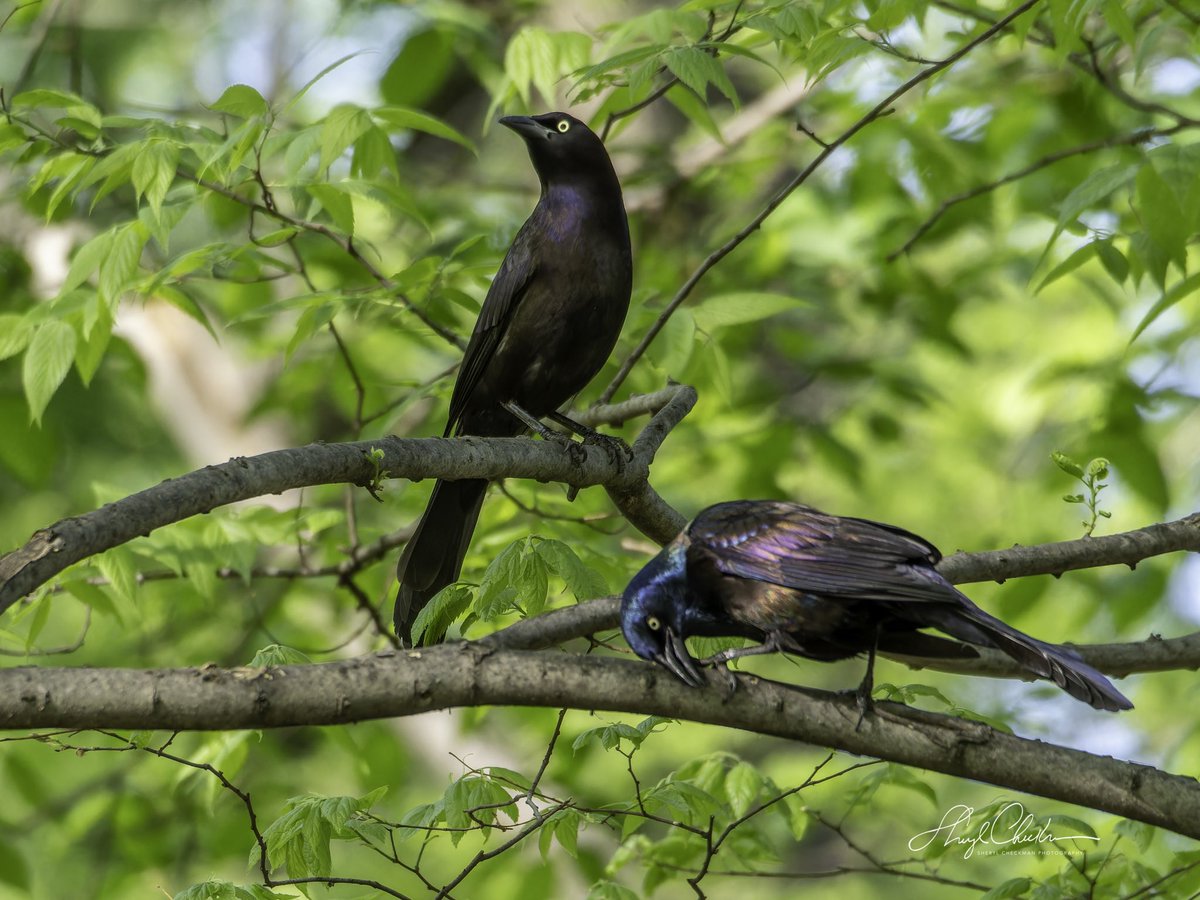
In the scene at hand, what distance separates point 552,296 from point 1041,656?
2.20 metres

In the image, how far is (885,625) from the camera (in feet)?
8.24

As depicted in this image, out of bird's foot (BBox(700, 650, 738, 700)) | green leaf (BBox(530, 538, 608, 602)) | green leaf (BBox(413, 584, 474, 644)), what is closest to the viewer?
bird's foot (BBox(700, 650, 738, 700))

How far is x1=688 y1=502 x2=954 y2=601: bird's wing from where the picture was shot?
2.35 meters

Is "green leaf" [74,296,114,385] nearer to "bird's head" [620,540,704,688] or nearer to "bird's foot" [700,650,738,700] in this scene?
"bird's head" [620,540,704,688]

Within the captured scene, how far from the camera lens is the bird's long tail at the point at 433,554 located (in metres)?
3.65

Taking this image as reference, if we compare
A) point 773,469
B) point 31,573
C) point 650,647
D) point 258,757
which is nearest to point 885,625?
point 650,647

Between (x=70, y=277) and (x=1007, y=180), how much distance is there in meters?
2.94

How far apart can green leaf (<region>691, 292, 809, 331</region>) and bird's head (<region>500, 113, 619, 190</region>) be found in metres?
0.64

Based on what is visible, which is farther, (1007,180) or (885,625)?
(1007,180)

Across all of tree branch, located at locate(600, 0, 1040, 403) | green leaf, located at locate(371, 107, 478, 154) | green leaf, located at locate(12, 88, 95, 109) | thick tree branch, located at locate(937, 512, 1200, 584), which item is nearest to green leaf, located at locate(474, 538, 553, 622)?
thick tree branch, located at locate(937, 512, 1200, 584)

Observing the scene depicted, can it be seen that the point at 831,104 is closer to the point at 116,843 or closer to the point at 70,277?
the point at 70,277

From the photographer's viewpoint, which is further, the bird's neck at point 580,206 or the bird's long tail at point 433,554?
the bird's neck at point 580,206
